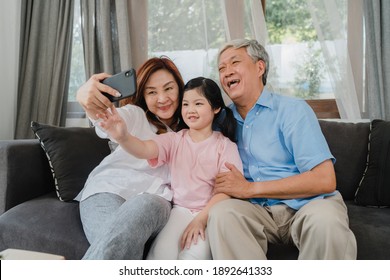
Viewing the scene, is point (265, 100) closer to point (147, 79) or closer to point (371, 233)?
point (147, 79)

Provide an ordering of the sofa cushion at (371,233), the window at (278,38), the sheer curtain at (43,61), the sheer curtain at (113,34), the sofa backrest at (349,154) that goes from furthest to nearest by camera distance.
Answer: the sheer curtain at (43,61) < the sheer curtain at (113,34) < the window at (278,38) < the sofa backrest at (349,154) < the sofa cushion at (371,233)

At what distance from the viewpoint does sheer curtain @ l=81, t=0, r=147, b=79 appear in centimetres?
228

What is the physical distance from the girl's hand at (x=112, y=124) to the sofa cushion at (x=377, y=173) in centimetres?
100

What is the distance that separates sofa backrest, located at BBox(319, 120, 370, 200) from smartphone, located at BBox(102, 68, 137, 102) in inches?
38.3

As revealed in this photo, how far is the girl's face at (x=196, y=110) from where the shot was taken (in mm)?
1219

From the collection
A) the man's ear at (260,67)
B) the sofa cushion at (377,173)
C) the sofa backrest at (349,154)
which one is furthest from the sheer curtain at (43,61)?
the sofa cushion at (377,173)

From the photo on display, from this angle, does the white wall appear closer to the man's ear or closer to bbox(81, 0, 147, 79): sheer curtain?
bbox(81, 0, 147, 79): sheer curtain

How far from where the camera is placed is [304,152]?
1125 millimetres

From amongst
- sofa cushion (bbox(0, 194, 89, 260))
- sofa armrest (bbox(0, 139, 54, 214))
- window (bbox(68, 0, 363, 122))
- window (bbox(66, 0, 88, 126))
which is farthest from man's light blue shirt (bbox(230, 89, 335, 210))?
window (bbox(66, 0, 88, 126))

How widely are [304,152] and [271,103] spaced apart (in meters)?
0.23

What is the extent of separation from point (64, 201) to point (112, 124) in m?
0.53

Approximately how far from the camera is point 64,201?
1.41 meters

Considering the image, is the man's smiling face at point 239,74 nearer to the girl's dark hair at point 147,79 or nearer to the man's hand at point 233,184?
the girl's dark hair at point 147,79
